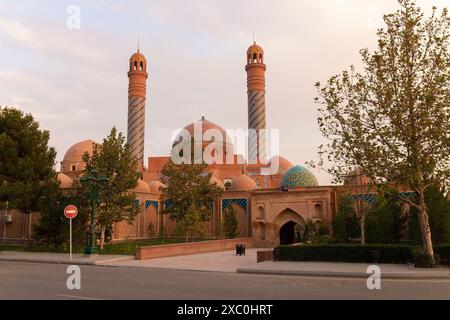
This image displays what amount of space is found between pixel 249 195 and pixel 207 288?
74.1 ft

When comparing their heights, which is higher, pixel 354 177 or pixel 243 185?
pixel 243 185

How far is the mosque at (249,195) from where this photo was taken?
2939cm

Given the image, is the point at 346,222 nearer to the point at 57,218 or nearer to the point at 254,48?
the point at 57,218

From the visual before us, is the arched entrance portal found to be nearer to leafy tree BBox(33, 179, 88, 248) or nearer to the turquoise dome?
the turquoise dome

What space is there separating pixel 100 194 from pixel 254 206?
1185cm

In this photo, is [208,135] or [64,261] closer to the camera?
[64,261]

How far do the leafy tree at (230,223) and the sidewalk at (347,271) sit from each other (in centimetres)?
1506

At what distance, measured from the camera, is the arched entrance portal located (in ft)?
98.5

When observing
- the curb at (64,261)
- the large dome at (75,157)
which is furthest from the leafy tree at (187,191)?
the large dome at (75,157)

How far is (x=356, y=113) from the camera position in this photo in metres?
16.3

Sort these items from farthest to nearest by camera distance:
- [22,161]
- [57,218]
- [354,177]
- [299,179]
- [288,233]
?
[288,233]
[299,179]
[57,218]
[22,161]
[354,177]

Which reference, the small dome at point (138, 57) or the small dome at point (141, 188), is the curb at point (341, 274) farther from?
the small dome at point (138, 57)

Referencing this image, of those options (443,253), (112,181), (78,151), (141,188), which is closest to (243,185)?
(141,188)

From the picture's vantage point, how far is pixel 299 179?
31734 millimetres
